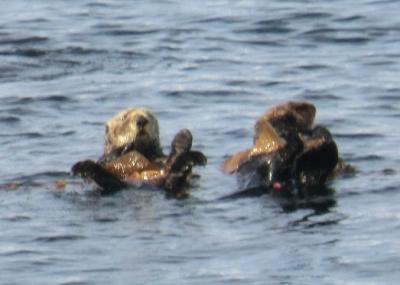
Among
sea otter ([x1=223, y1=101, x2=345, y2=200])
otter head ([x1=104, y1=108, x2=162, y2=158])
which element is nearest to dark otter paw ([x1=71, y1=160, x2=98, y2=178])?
otter head ([x1=104, y1=108, x2=162, y2=158])

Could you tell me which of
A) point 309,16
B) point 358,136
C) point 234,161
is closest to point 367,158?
point 358,136

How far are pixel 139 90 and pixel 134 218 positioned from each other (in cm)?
506

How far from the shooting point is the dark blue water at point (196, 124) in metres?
10.1

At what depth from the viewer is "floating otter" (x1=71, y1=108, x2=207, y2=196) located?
444 inches

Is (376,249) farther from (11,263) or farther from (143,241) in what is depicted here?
(11,263)

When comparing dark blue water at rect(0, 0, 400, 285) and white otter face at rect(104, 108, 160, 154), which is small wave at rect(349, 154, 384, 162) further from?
white otter face at rect(104, 108, 160, 154)

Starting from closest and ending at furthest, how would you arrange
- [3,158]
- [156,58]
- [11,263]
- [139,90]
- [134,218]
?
1. [11,263]
2. [134,218]
3. [3,158]
4. [139,90]
5. [156,58]

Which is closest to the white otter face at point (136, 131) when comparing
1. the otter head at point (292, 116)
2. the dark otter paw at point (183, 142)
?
the otter head at point (292, 116)

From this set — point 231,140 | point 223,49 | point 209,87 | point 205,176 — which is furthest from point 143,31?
point 205,176

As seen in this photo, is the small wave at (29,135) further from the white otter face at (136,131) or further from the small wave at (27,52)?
the small wave at (27,52)

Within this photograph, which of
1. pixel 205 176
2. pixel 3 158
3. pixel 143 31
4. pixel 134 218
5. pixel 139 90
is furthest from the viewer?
pixel 143 31

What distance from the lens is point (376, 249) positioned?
1025 cm

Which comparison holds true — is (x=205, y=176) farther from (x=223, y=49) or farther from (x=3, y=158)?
(x=223, y=49)

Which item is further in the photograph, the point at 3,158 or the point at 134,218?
the point at 3,158
